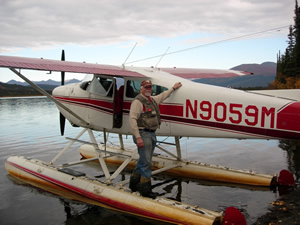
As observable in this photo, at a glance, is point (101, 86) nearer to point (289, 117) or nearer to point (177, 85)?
point (177, 85)

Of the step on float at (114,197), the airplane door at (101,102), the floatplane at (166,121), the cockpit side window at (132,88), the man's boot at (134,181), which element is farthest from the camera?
the airplane door at (101,102)

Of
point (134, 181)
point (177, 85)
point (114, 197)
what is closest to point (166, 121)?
point (177, 85)

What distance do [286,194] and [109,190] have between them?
3.88 m

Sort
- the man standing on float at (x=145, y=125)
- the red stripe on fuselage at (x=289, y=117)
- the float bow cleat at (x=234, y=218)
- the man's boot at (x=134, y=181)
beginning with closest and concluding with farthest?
1. the float bow cleat at (x=234, y=218)
2. the red stripe on fuselage at (x=289, y=117)
3. the man standing on float at (x=145, y=125)
4. the man's boot at (x=134, y=181)

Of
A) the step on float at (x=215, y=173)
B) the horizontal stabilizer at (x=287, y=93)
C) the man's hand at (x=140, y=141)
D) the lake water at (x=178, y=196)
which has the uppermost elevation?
the horizontal stabilizer at (x=287, y=93)

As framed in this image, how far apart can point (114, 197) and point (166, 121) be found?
1.94m

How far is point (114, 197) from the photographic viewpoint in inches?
246

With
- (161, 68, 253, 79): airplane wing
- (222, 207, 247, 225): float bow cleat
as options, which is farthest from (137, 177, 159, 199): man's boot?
(161, 68, 253, 79): airplane wing

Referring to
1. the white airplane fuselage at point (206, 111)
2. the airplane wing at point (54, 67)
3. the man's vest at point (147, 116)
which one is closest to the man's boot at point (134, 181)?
the white airplane fuselage at point (206, 111)

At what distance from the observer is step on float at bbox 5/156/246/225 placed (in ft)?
16.8

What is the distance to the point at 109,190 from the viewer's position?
6.46m

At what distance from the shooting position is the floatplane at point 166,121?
5535 millimetres

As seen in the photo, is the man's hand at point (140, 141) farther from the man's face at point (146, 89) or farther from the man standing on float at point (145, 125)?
the man's face at point (146, 89)

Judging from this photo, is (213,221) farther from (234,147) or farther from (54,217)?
(234,147)
